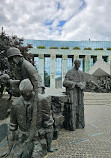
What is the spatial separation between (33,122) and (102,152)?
1799 mm

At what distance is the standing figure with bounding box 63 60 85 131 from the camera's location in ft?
12.5

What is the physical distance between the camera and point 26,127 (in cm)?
219

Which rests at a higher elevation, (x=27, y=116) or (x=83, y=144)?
(x=27, y=116)

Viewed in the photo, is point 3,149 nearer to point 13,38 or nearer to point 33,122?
point 33,122

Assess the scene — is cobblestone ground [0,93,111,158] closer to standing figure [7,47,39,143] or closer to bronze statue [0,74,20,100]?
bronze statue [0,74,20,100]

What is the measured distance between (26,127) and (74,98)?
2.10 m

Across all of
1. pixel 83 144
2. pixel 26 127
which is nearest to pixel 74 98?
pixel 83 144

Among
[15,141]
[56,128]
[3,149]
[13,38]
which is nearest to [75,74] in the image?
[56,128]

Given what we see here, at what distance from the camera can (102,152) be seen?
2.59 meters

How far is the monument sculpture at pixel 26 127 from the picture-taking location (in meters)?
2.12

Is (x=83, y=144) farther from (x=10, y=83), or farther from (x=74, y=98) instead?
(x=10, y=83)

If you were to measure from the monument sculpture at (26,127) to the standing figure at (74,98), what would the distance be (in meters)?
1.58

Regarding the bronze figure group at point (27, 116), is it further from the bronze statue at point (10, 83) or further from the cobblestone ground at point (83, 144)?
the cobblestone ground at point (83, 144)

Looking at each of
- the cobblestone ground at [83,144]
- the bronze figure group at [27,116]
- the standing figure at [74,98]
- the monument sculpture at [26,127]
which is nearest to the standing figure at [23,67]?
the bronze figure group at [27,116]
